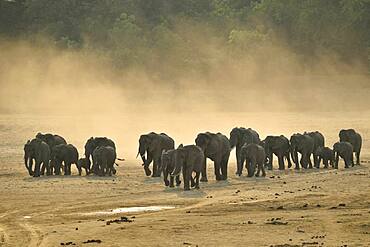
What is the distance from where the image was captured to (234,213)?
21859mm

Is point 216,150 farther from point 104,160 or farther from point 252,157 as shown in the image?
point 104,160

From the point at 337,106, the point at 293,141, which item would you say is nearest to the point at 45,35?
the point at 337,106

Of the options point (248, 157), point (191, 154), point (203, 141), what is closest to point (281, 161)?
point (248, 157)

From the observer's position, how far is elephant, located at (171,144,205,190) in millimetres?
26969

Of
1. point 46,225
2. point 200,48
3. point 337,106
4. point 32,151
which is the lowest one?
point 46,225

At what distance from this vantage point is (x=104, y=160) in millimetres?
30641

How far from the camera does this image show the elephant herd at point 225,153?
27.2 meters

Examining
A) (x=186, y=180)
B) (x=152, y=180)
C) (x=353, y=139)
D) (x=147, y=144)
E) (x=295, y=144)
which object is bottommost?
(x=186, y=180)

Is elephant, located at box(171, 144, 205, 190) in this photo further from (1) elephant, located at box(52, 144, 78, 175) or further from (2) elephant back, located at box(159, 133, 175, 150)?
(1) elephant, located at box(52, 144, 78, 175)

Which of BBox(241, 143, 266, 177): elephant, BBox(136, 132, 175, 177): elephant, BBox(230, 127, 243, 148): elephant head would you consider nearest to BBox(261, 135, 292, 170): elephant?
BBox(230, 127, 243, 148): elephant head

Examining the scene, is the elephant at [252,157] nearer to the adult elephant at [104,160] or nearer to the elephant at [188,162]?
the elephant at [188,162]

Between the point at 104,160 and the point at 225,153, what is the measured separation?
3.09 meters

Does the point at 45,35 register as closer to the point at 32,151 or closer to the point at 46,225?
the point at 32,151

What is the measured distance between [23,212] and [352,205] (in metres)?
6.18
